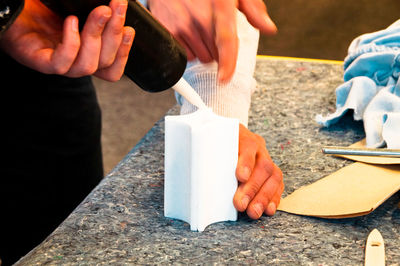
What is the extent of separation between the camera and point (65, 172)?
3.56 feet

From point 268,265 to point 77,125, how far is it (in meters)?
0.61

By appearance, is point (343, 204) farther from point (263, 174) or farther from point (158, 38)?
point (158, 38)

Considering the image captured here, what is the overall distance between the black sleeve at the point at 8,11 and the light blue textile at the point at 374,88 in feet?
1.78

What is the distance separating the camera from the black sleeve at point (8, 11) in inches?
20.9

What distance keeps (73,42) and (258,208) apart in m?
0.30

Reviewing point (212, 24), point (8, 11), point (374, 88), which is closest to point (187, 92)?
point (212, 24)

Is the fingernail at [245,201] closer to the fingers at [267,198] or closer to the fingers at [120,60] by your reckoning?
the fingers at [267,198]

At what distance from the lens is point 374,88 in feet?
3.05

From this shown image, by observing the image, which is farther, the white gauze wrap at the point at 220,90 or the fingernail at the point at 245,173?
the white gauze wrap at the point at 220,90

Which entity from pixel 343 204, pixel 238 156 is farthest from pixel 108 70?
pixel 343 204

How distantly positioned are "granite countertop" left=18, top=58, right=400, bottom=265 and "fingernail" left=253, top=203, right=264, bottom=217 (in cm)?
1

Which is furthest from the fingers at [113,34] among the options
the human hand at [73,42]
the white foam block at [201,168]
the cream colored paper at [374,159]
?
the cream colored paper at [374,159]

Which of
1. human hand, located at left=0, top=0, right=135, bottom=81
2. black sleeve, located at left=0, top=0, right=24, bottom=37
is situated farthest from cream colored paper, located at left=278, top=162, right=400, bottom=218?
black sleeve, located at left=0, top=0, right=24, bottom=37

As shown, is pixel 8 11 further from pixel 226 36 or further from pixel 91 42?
pixel 226 36
